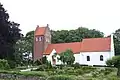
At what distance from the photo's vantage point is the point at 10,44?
41906 millimetres

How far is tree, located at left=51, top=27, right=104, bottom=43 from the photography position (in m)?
65.8

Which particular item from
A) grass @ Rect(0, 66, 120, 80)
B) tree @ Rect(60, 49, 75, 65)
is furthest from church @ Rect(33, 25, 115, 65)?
grass @ Rect(0, 66, 120, 80)

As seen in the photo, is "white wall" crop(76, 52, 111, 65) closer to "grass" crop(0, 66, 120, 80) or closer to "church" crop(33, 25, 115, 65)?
"church" crop(33, 25, 115, 65)

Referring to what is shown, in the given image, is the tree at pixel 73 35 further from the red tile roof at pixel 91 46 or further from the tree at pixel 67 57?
the tree at pixel 67 57

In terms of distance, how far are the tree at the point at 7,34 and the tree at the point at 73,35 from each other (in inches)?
944

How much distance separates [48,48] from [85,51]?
30.7 feet

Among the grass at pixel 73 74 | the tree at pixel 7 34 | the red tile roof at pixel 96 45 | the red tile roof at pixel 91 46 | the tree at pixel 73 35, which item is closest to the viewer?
the grass at pixel 73 74

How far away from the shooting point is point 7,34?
41.3m

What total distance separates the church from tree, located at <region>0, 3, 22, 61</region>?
11.5 meters

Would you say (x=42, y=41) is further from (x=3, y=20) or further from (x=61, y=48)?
(x=3, y=20)

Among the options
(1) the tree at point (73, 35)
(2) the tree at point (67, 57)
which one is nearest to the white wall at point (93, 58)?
(2) the tree at point (67, 57)

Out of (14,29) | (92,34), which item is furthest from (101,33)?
(14,29)

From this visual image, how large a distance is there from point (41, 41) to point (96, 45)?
12.6 metres

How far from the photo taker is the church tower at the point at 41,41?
56.2m
